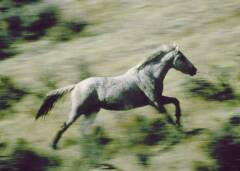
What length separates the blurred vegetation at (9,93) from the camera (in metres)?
12.1

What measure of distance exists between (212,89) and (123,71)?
1.60 m

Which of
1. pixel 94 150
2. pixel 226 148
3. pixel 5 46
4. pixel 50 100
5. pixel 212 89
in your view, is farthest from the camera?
pixel 5 46

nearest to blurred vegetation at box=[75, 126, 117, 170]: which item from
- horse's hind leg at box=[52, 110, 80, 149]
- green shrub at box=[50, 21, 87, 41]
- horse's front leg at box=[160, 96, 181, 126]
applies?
horse's hind leg at box=[52, 110, 80, 149]

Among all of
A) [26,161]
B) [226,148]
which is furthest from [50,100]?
[226,148]

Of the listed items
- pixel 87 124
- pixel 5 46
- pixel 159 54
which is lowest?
pixel 87 124

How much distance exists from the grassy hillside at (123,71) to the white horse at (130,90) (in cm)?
33

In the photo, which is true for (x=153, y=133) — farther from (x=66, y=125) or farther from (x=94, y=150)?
(x=66, y=125)

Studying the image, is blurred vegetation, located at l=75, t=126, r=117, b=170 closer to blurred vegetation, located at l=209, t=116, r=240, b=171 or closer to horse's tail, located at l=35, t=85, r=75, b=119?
horse's tail, located at l=35, t=85, r=75, b=119

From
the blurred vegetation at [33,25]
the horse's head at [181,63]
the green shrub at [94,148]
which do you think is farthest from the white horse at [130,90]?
the blurred vegetation at [33,25]

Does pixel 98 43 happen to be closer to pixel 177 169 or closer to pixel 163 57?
pixel 163 57

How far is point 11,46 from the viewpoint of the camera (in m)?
14.1

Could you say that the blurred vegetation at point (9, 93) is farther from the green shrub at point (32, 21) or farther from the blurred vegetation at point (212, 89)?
the blurred vegetation at point (212, 89)

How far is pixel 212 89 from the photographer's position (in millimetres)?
11594

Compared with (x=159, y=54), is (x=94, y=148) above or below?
below
